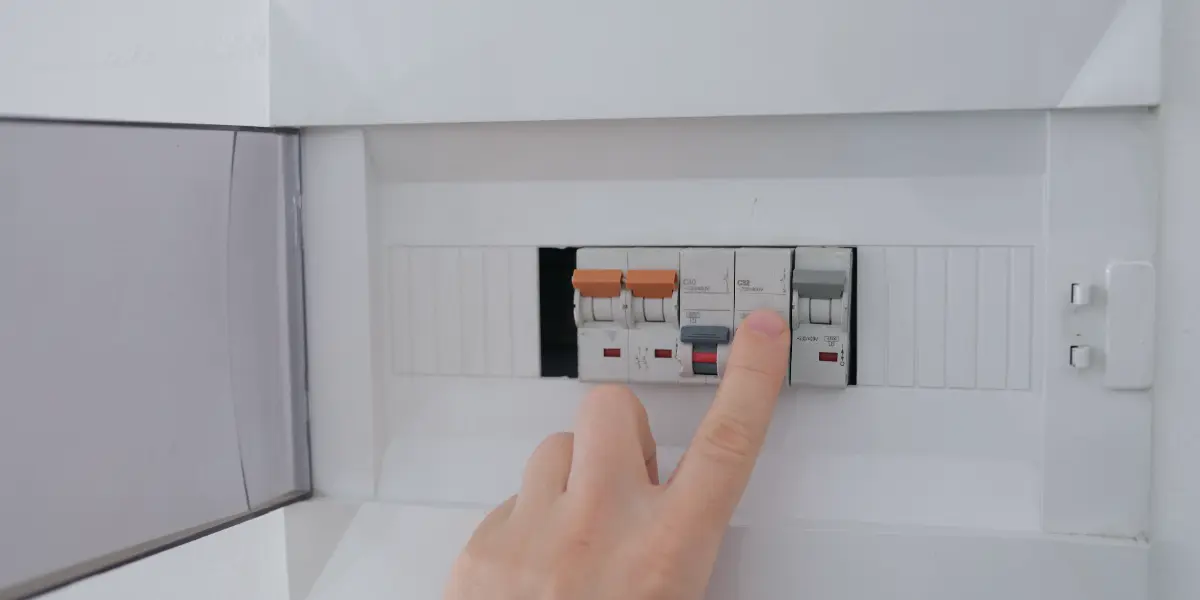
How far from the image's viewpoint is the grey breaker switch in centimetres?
79

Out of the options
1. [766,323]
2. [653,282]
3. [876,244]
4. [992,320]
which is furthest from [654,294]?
[992,320]

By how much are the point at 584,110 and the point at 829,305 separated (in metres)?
0.31

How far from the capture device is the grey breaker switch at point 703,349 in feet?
2.58

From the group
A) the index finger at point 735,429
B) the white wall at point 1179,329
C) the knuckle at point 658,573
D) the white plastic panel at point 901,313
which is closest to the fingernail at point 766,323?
the index finger at point 735,429

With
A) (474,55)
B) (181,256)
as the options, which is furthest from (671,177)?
(181,256)

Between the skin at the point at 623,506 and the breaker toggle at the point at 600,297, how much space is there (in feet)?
0.31

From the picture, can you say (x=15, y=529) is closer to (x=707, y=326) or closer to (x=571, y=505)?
(x=571, y=505)

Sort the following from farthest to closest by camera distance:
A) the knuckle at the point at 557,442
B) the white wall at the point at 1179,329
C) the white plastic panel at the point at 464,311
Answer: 1. the white plastic panel at the point at 464,311
2. the knuckle at the point at 557,442
3. the white wall at the point at 1179,329

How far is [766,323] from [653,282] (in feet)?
0.39

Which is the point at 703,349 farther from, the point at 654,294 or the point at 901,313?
the point at 901,313

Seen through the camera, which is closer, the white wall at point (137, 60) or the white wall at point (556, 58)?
the white wall at point (556, 58)

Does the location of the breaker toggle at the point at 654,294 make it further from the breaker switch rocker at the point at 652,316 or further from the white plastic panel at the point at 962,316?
the white plastic panel at the point at 962,316

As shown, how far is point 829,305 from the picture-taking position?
30.2 inches

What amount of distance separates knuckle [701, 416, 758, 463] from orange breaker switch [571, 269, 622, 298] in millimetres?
177
